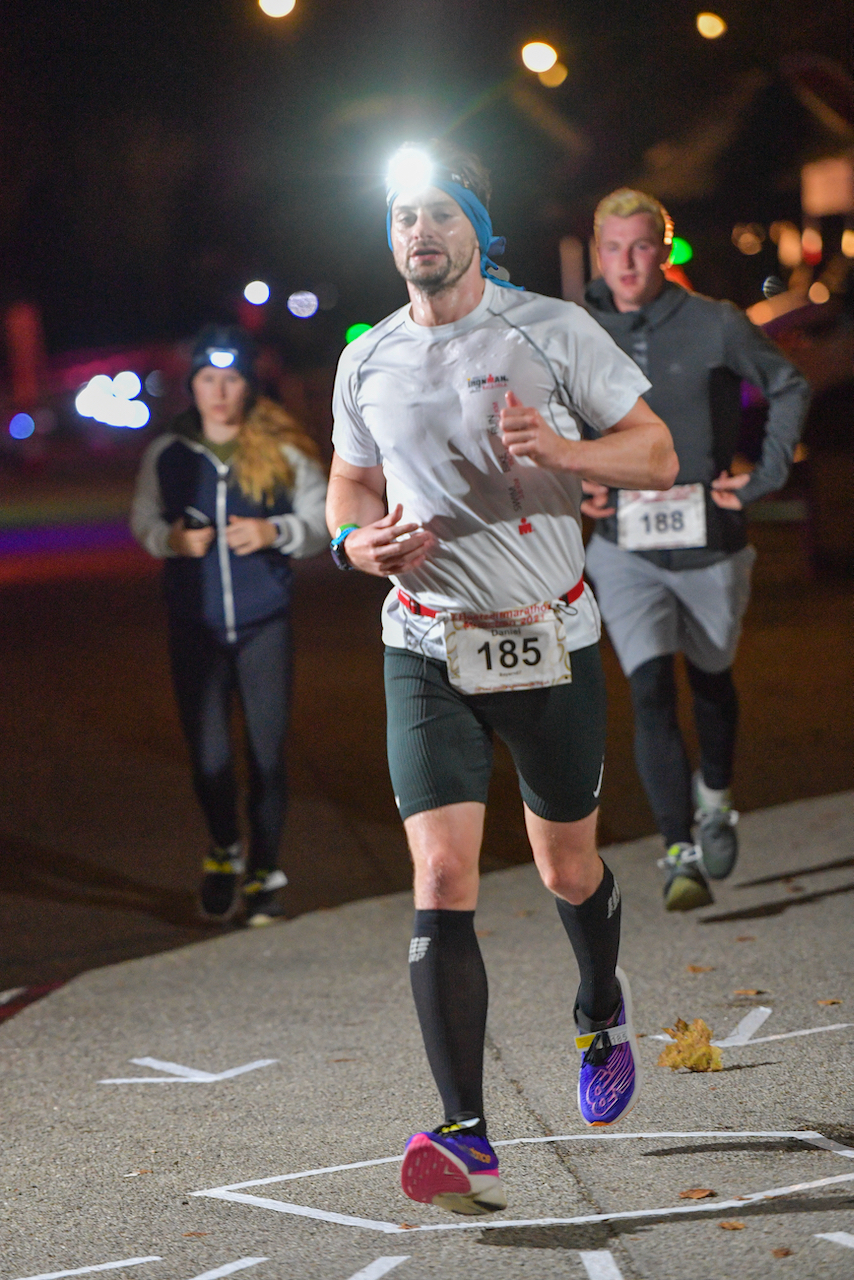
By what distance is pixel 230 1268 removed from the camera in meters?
3.52

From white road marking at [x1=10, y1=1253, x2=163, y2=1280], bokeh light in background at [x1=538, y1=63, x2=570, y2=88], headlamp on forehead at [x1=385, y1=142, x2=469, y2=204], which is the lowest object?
white road marking at [x1=10, y1=1253, x2=163, y2=1280]

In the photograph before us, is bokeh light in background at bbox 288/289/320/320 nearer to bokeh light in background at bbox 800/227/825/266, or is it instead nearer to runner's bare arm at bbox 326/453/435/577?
bokeh light in background at bbox 800/227/825/266

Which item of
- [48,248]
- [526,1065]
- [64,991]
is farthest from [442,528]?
[48,248]

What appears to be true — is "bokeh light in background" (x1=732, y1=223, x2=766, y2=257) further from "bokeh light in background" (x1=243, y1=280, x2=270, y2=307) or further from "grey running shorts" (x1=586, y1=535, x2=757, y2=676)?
"bokeh light in background" (x1=243, y1=280, x2=270, y2=307)

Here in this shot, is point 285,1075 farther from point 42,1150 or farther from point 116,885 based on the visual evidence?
point 116,885

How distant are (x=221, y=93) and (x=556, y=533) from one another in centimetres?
2677

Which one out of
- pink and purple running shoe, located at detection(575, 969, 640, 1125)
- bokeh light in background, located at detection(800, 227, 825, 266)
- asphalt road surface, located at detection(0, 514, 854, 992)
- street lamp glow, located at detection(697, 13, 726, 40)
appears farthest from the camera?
bokeh light in background, located at detection(800, 227, 825, 266)

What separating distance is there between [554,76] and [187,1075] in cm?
2278

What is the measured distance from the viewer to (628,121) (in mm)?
26047

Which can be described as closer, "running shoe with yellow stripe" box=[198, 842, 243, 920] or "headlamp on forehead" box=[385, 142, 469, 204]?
"headlamp on forehead" box=[385, 142, 469, 204]

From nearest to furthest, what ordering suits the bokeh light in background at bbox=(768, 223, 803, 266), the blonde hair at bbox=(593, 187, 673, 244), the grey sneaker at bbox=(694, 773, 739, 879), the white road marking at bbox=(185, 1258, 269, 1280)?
the white road marking at bbox=(185, 1258, 269, 1280) < the blonde hair at bbox=(593, 187, 673, 244) < the grey sneaker at bbox=(694, 773, 739, 879) < the bokeh light in background at bbox=(768, 223, 803, 266)

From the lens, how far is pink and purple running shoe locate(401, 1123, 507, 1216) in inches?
138

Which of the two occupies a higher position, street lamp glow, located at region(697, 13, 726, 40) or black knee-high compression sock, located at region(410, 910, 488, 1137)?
street lamp glow, located at region(697, 13, 726, 40)

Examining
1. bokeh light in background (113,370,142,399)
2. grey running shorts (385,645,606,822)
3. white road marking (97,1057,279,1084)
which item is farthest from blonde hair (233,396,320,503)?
bokeh light in background (113,370,142,399)
